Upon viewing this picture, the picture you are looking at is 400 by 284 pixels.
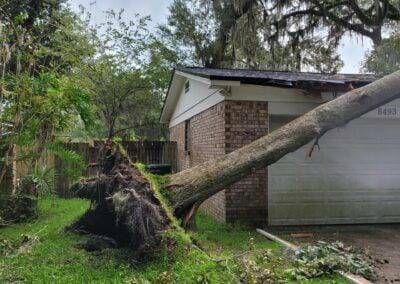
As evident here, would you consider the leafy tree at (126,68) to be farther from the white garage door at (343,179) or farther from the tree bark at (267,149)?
the tree bark at (267,149)

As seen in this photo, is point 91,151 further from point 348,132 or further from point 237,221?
point 348,132

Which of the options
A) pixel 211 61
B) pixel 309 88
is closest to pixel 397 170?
pixel 309 88

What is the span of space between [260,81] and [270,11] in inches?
432

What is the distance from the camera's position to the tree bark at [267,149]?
5.82 m

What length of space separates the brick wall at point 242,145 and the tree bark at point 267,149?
5.25ft

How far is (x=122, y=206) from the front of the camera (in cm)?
511

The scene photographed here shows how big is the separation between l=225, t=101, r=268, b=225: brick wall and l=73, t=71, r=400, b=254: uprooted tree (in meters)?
1.61

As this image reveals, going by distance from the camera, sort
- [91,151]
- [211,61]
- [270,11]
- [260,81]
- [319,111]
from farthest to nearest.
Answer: [211,61] → [270,11] → [91,151] → [260,81] → [319,111]

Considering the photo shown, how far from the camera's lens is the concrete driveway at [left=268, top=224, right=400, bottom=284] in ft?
17.4

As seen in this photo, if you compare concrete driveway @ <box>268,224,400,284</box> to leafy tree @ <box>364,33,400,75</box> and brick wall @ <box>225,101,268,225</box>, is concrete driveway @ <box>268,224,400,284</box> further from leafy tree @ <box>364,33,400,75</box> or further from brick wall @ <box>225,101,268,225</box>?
leafy tree @ <box>364,33,400,75</box>

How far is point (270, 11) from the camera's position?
56.7ft

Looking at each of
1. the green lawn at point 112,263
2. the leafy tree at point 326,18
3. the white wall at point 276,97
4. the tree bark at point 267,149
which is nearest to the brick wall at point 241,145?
the white wall at point 276,97

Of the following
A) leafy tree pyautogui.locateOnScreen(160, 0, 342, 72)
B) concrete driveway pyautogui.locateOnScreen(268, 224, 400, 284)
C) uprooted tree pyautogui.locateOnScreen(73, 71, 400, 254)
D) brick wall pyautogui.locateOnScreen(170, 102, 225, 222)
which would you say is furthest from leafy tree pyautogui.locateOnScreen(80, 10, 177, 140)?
concrete driveway pyautogui.locateOnScreen(268, 224, 400, 284)

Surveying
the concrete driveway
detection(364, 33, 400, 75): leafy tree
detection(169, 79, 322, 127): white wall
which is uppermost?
detection(364, 33, 400, 75): leafy tree
